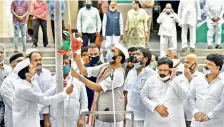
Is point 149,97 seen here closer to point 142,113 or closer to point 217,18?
point 142,113

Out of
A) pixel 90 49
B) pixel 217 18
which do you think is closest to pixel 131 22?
pixel 217 18

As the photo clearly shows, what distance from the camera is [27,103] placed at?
7121mm

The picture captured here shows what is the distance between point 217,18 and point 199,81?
6.98 m

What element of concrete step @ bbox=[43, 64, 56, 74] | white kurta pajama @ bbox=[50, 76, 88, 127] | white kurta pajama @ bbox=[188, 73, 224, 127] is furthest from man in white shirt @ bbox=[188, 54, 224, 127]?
concrete step @ bbox=[43, 64, 56, 74]

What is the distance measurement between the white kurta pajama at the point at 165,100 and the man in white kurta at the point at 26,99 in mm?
1147

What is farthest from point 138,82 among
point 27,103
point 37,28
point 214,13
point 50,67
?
point 37,28

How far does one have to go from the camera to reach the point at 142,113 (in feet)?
26.6

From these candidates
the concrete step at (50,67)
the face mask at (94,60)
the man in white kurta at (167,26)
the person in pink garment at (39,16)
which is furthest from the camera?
the person in pink garment at (39,16)

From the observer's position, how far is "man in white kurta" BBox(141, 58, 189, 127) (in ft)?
24.6

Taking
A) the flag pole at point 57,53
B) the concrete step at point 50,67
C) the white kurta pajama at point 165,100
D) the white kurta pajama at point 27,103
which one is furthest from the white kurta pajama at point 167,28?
the flag pole at point 57,53

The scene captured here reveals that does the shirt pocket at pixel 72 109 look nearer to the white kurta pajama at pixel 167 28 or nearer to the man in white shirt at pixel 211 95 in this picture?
the man in white shirt at pixel 211 95

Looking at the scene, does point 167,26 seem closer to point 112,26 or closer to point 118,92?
point 112,26

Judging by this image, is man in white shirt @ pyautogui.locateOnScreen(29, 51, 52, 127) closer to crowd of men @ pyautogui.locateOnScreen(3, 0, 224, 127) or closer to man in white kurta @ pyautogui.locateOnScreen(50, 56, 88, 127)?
crowd of men @ pyautogui.locateOnScreen(3, 0, 224, 127)

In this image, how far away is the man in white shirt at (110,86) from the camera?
290 inches
